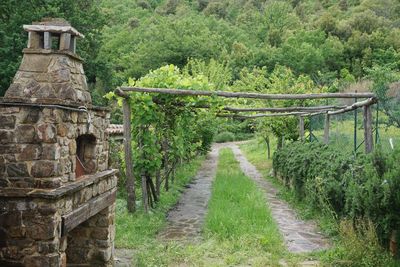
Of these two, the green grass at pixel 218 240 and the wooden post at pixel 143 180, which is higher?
the wooden post at pixel 143 180

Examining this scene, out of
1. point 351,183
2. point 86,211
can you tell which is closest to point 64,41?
point 86,211

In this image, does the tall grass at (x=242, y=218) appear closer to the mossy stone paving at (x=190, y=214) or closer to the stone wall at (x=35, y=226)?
the mossy stone paving at (x=190, y=214)

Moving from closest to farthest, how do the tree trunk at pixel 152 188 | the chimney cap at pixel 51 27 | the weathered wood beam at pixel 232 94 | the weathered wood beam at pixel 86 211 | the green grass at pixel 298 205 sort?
the weathered wood beam at pixel 86 211 → the chimney cap at pixel 51 27 → the weathered wood beam at pixel 232 94 → the green grass at pixel 298 205 → the tree trunk at pixel 152 188

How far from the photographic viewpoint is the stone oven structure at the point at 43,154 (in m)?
4.85

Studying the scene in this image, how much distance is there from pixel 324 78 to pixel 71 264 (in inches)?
1287

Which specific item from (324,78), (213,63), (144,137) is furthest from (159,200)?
(324,78)

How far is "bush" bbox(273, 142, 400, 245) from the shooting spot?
6.30m

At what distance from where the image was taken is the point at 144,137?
1016 cm

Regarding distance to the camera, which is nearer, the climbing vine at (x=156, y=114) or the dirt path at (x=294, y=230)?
the dirt path at (x=294, y=230)

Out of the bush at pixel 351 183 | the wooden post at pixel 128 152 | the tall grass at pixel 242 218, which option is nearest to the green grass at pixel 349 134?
the bush at pixel 351 183

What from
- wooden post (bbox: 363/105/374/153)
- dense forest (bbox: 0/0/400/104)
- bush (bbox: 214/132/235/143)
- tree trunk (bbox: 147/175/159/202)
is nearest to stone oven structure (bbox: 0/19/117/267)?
tree trunk (bbox: 147/175/159/202)

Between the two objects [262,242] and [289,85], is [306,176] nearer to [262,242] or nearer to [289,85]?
[262,242]

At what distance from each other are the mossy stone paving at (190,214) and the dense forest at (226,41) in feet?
27.4

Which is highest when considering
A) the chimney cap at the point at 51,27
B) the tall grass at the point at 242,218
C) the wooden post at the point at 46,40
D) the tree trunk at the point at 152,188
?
the chimney cap at the point at 51,27
